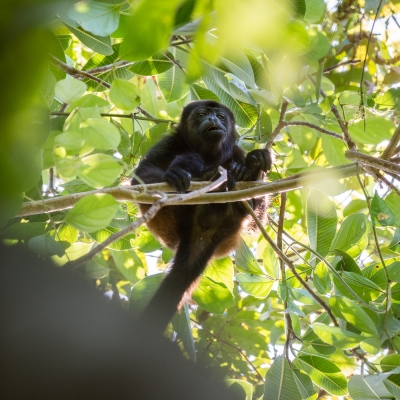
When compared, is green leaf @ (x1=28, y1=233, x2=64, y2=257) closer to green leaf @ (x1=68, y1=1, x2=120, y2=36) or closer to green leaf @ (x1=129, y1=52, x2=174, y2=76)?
green leaf @ (x1=68, y1=1, x2=120, y2=36)

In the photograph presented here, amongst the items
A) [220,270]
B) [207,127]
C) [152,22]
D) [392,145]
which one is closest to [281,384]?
[220,270]

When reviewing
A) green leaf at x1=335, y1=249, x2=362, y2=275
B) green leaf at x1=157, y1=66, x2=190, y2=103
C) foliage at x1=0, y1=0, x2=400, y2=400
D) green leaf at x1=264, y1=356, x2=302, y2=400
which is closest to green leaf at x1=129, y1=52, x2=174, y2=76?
foliage at x1=0, y1=0, x2=400, y2=400

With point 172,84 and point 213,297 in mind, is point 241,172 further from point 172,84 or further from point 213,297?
point 213,297

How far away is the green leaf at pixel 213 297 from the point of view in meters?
2.54

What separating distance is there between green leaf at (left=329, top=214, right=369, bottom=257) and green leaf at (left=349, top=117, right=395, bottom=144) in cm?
50

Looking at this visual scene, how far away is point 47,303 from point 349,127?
2.13 meters

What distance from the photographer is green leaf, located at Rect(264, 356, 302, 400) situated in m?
2.15

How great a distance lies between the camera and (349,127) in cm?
266

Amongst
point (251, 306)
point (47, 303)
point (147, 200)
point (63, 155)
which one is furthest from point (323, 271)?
point (251, 306)

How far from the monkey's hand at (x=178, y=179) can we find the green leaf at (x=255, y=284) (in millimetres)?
502

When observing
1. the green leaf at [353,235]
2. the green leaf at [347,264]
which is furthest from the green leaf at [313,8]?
the green leaf at [347,264]

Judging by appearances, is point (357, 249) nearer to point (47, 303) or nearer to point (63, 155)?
point (63, 155)

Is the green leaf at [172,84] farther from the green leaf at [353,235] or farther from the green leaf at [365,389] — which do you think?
the green leaf at [365,389]

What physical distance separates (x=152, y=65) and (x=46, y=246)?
113 centimetres
